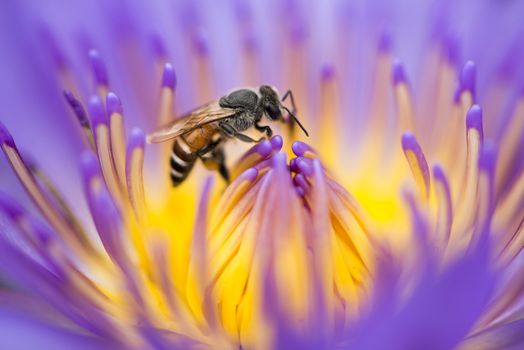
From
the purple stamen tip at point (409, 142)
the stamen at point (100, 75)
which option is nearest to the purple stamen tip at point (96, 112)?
the stamen at point (100, 75)

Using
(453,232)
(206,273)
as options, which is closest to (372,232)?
(453,232)

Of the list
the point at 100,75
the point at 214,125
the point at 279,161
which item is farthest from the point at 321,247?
the point at 100,75

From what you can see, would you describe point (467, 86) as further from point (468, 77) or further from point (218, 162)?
point (218, 162)

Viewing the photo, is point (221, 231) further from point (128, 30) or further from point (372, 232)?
point (128, 30)

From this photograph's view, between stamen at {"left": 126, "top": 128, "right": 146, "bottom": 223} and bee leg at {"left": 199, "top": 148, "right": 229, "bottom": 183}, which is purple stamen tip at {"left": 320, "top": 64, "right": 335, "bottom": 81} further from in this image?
stamen at {"left": 126, "top": 128, "right": 146, "bottom": 223}

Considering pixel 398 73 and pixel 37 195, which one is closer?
pixel 37 195

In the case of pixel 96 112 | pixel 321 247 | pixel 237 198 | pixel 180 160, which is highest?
pixel 96 112

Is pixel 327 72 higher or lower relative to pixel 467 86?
higher

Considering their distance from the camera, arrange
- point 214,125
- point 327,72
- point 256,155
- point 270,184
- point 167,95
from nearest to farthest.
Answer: point 270,184
point 256,155
point 214,125
point 167,95
point 327,72
